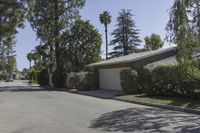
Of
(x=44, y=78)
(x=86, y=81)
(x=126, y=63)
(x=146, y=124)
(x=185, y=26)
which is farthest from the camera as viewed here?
(x=44, y=78)

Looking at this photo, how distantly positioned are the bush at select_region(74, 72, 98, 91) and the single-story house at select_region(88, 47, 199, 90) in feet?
2.17

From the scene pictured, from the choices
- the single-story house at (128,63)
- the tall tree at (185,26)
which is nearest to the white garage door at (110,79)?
the single-story house at (128,63)

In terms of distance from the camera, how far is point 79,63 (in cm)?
5659

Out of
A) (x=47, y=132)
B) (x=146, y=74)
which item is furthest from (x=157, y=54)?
(x=47, y=132)

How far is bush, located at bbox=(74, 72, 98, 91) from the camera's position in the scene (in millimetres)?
39312

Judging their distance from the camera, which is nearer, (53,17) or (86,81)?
(86,81)

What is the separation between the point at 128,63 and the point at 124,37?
46.3 metres

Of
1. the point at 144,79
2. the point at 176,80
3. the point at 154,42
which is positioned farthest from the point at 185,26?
the point at 154,42

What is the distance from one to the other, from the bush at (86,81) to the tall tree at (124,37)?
3774 centimetres

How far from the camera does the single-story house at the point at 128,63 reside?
105 ft

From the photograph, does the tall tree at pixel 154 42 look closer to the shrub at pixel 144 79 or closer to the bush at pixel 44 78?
the bush at pixel 44 78

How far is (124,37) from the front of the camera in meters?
78.7

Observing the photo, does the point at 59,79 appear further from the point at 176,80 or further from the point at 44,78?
the point at 176,80

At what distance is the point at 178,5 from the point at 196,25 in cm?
136
